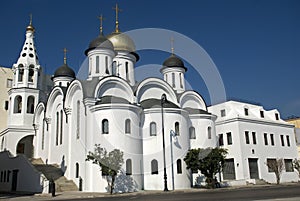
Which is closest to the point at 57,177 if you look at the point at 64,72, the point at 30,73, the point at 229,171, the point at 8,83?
the point at 30,73

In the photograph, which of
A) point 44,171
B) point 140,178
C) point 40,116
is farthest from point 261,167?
point 40,116

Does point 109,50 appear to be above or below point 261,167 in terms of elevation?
above

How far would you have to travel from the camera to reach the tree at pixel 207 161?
27531 millimetres

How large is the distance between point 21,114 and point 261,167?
28.9 metres

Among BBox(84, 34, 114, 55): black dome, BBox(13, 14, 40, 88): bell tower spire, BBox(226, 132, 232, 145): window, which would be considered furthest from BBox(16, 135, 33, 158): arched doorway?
BBox(226, 132, 232, 145): window

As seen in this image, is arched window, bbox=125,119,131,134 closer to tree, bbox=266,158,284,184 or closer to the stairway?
the stairway

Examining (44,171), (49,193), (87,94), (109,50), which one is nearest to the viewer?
(49,193)

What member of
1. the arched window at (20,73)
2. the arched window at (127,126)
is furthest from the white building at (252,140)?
the arched window at (20,73)

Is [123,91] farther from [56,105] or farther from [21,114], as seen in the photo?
[21,114]

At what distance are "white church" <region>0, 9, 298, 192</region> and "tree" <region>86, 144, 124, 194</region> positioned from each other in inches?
59.4

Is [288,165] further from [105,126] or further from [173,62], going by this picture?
[105,126]

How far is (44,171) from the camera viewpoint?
31016mm

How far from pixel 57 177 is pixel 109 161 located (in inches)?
326

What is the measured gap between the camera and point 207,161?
27484mm
